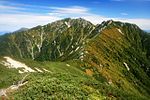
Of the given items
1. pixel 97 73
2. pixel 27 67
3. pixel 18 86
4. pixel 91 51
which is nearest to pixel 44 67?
pixel 27 67

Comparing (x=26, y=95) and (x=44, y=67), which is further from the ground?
(x=26, y=95)

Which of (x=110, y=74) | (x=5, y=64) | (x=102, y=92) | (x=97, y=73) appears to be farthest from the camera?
(x=110, y=74)

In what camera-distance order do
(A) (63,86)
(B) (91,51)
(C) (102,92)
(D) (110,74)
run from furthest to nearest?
(B) (91,51) → (D) (110,74) → (C) (102,92) → (A) (63,86)

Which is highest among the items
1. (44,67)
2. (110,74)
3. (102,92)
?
(102,92)

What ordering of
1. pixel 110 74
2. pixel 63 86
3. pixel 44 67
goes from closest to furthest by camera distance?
pixel 63 86
pixel 44 67
pixel 110 74

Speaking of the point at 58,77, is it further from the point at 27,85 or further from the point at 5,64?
the point at 5,64

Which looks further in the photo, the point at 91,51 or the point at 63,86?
the point at 91,51

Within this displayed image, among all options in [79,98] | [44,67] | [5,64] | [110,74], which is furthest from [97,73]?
[79,98]

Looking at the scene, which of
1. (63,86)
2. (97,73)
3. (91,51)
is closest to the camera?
(63,86)

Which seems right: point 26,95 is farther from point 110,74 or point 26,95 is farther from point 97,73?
point 110,74
